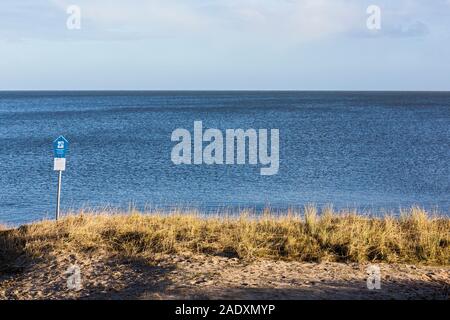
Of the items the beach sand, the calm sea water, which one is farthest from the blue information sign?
the calm sea water

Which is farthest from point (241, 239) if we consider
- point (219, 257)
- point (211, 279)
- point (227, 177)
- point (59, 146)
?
point (227, 177)

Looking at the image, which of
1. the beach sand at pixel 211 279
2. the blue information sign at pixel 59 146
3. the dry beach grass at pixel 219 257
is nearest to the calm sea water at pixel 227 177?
the blue information sign at pixel 59 146

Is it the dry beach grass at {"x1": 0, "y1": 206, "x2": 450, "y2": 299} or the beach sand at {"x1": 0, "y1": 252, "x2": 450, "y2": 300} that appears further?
the dry beach grass at {"x1": 0, "y1": 206, "x2": 450, "y2": 299}

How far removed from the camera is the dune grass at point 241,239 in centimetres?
983

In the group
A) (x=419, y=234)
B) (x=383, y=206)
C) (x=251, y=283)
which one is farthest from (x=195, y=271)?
(x=383, y=206)

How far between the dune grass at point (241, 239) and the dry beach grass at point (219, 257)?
19 mm

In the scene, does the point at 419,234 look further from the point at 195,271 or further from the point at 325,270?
the point at 195,271

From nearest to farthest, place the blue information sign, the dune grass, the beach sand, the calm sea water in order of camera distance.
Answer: the beach sand, the dune grass, the blue information sign, the calm sea water

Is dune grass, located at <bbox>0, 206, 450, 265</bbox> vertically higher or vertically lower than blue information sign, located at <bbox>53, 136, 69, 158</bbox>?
lower

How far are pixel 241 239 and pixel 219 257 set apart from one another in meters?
0.88

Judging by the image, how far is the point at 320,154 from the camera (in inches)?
1569

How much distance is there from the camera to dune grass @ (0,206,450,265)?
9828mm

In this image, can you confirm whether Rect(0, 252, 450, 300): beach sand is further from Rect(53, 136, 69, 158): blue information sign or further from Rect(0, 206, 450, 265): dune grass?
Rect(53, 136, 69, 158): blue information sign

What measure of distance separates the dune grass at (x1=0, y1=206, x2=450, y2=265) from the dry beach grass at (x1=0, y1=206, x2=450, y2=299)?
0.06 feet
